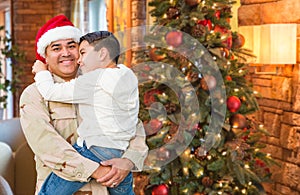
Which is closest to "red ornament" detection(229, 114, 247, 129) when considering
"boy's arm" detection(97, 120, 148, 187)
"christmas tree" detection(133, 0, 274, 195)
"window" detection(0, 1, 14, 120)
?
"christmas tree" detection(133, 0, 274, 195)

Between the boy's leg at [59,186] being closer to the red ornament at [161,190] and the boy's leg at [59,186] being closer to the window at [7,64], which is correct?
the red ornament at [161,190]

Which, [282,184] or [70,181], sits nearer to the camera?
[70,181]

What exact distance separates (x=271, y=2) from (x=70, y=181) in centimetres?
261

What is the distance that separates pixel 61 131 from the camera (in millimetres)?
1864

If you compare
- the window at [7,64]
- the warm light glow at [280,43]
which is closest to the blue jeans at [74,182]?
the warm light glow at [280,43]

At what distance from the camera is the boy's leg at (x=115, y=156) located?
1.77m

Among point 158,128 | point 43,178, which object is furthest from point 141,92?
point 43,178

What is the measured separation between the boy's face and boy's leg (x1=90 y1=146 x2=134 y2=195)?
0.26m

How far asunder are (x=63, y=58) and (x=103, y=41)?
7.8 inches

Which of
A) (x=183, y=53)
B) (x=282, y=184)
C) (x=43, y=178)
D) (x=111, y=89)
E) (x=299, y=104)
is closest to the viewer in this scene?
(x=111, y=89)

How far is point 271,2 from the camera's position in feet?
12.9

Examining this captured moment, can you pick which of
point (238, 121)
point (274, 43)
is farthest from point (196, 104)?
point (274, 43)

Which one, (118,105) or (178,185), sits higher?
(118,105)

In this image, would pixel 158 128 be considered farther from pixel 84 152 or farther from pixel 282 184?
pixel 84 152
